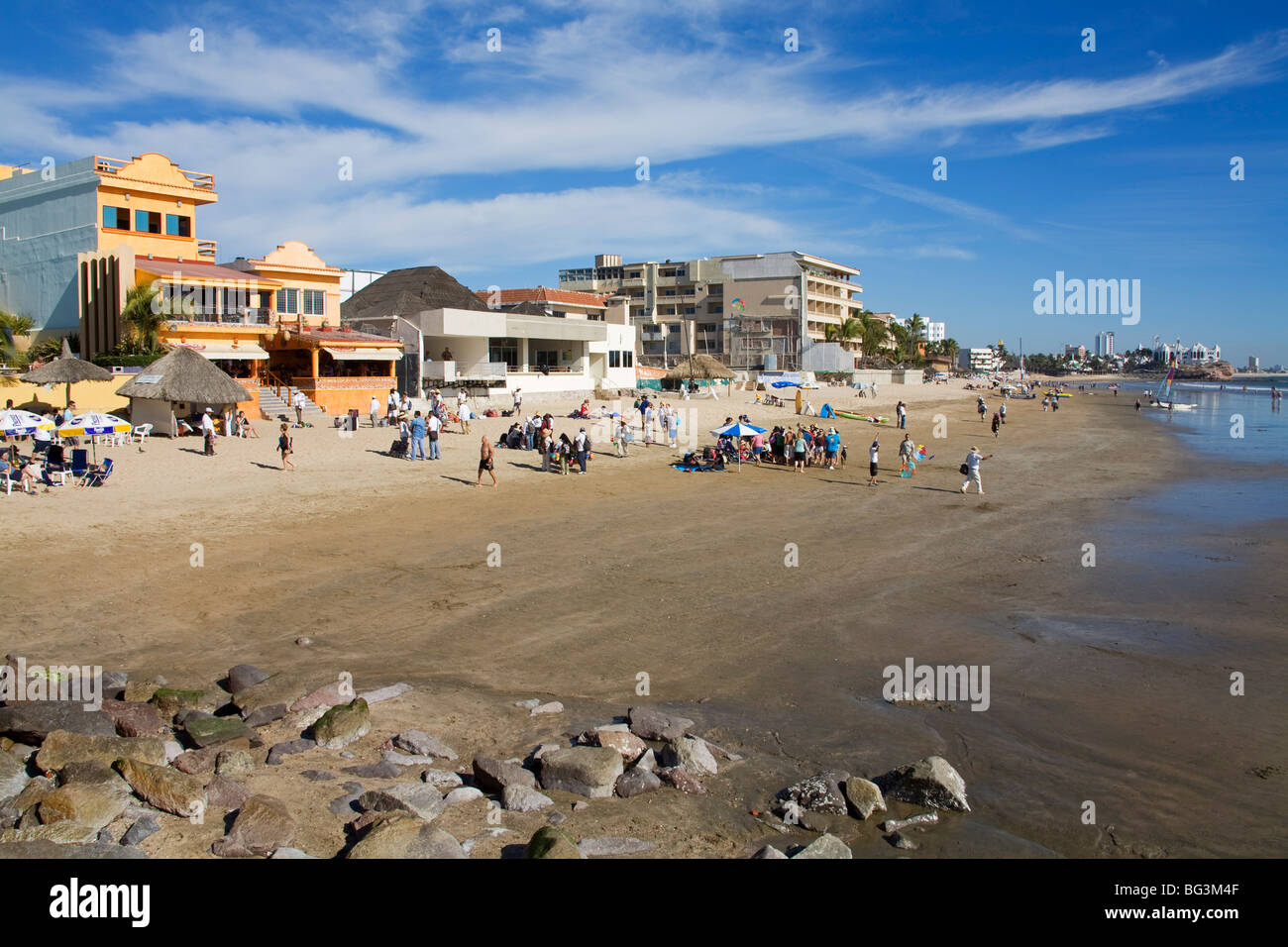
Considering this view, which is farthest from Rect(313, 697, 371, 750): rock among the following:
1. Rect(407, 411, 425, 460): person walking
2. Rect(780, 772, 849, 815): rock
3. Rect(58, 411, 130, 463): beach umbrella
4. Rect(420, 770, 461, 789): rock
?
Rect(407, 411, 425, 460): person walking

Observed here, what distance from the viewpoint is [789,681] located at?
9172mm

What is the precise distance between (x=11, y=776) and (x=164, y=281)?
95.2 ft

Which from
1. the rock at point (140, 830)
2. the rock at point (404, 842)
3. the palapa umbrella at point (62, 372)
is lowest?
the rock at point (140, 830)

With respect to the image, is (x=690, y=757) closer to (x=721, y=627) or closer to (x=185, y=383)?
(x=721, y=627)

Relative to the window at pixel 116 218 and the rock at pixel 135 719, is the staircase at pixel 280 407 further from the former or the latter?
the rock at pixel 135 719

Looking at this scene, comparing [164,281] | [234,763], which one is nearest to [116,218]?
[164,281]

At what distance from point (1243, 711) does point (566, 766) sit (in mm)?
6961

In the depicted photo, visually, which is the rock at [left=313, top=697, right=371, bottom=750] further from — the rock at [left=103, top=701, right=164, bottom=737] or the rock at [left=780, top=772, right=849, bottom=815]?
the rock at [left=780, top=772, right=849, bottom=815]

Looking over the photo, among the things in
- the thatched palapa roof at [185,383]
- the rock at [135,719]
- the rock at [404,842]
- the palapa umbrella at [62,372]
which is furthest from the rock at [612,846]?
the palapa umbrella at [62,372]

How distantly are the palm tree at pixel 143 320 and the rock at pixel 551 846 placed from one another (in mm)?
29541

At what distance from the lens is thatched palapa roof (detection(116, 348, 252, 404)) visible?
2245cm

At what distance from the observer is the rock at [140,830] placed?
549 cm
